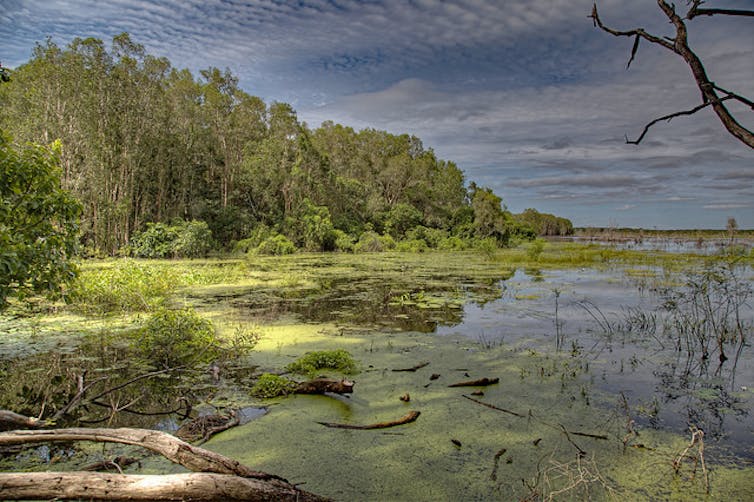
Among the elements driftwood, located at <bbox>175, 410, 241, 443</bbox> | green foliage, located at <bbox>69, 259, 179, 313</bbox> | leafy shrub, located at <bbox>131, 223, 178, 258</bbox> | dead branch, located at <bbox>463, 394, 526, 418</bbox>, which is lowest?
driftwood, located at <bbox>175, 410, 241, 443</bbox>

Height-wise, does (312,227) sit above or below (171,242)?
above

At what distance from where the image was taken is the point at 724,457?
120 inches

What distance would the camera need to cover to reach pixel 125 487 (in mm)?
2088

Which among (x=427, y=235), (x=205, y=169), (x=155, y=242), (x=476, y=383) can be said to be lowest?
(x=476, y=383)

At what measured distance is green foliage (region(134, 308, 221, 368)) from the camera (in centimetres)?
519

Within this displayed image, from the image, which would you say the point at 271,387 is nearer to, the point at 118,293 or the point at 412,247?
the point at 118,293

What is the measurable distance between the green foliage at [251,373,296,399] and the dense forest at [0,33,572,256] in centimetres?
1431

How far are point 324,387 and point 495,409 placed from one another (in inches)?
61.0

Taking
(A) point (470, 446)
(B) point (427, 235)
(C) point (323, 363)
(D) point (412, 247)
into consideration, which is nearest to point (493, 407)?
(A) point (470, 446)

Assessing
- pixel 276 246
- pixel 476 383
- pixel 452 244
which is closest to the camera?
pixel 476 383

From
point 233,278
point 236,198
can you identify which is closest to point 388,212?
point 236,198

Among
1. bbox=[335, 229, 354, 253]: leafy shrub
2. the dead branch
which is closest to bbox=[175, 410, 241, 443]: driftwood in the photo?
the dead branch

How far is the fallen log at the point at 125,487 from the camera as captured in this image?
207 cm

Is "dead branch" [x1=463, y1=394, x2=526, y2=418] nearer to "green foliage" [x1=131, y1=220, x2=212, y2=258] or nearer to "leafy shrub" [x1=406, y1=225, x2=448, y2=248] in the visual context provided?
"green foliage" [x1=131, y1=220, x2=212, y2=258]
